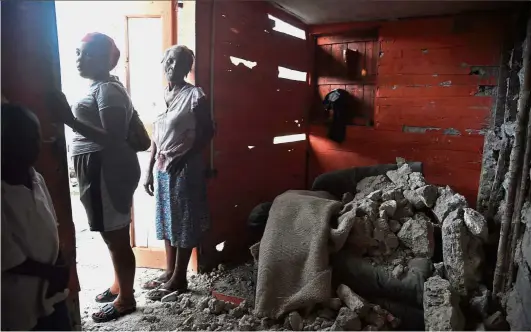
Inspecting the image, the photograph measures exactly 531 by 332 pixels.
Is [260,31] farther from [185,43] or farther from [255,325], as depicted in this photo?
[255,325]

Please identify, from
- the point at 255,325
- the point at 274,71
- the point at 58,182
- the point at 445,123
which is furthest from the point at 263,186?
the point at 58,182

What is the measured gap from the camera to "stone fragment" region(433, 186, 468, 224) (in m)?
1.93

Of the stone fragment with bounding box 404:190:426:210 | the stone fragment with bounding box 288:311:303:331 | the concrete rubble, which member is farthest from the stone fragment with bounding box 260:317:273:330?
the stone fragment with bounding box 404:190:426:210

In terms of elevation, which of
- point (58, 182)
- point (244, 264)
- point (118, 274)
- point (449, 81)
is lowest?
point (244, 264)

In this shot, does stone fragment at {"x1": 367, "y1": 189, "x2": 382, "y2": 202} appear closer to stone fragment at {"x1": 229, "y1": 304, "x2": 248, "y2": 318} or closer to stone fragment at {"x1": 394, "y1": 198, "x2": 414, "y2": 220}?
stone fragment at {"x1": 394, "y1": 198, "x2": 414, "y2": 220}

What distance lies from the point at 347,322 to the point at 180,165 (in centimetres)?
116

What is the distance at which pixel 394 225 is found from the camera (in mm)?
1990

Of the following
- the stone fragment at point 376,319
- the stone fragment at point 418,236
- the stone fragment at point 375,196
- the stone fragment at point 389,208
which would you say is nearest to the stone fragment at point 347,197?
the stone fragment at point 375,196

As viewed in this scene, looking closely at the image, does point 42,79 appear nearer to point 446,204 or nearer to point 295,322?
point 295,322

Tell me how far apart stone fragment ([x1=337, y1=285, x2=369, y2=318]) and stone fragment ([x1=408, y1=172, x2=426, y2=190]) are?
0.78 m

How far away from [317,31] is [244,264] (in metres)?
2.43

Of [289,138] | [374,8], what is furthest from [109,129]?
[374,8]

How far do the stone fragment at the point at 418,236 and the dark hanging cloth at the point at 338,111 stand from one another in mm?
1797

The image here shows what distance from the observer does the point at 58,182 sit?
48.4 inches
